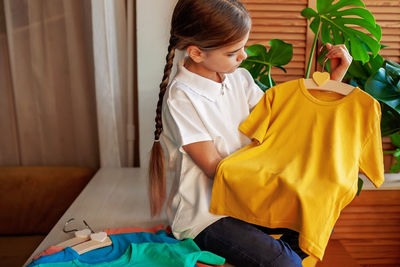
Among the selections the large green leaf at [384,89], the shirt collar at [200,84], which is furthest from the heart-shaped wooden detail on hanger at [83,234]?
the large green leaf at [384,89]

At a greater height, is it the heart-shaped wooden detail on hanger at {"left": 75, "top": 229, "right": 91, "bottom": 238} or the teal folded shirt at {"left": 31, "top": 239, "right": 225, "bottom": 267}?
the teal folded shirt at {"left": 31, "top": 239, "right": 225, "bottom": 267}

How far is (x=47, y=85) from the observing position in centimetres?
194

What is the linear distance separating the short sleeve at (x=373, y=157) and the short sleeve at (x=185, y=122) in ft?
1.28

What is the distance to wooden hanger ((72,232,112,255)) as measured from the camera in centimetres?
104

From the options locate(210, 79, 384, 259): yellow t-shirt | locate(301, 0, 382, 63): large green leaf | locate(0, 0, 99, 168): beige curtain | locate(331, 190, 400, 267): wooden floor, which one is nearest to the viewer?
locate(210, 79, 384, 259): yellow t-shirt

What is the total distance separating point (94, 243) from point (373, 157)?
2.52 ft

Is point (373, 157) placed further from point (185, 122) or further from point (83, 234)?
point (83, 234)

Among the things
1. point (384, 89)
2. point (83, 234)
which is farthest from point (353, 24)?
point (83, 234)

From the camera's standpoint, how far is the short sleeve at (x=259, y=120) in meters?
1.03

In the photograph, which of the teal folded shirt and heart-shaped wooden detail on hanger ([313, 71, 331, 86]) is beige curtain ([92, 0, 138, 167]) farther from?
heart-shaped wooden detail on hanger ([313, 71, 331, 86])

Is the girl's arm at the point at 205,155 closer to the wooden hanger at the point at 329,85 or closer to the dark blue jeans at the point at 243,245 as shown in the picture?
the dark blue jeans at the point at 243,245

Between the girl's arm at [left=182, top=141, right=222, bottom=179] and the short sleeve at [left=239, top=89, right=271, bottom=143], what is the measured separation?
119 mm

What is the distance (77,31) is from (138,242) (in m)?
1.21

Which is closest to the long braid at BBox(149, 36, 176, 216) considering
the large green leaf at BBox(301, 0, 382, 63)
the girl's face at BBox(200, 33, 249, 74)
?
the girl's face at BBox(200, 33, 249, 74)
